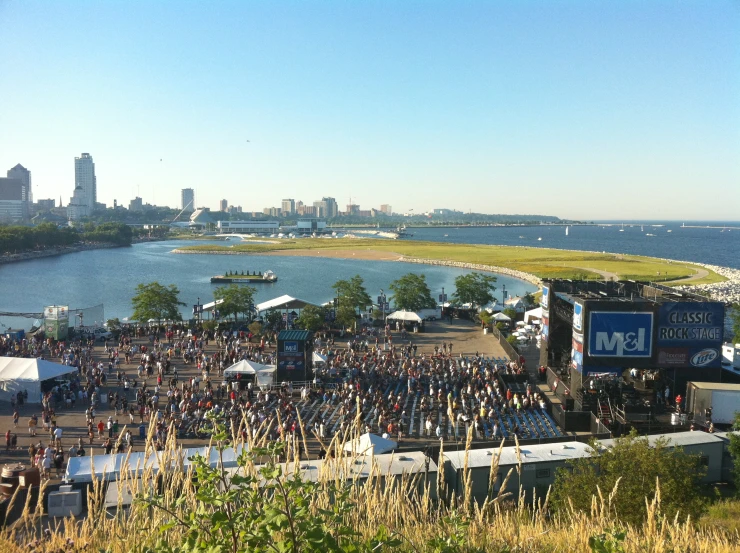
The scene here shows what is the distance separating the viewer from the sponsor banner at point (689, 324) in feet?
53.2

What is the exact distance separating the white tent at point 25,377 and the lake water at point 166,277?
18606 mm

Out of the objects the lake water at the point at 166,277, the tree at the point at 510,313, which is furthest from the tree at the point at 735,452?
the lake water at the point at 166,277

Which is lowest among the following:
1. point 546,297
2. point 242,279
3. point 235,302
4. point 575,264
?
point 242,279

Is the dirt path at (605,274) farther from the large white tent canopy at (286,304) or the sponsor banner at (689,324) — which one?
the sponsor banner at (689,324)

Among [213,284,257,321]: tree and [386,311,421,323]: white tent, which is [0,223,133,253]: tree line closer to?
[213,284,257,321]: tree

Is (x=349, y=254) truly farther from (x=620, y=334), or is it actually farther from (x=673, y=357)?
(x=673, y=357)

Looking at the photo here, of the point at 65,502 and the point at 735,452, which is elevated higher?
the point at 735,452

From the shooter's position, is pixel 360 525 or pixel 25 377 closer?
pixel 360 525

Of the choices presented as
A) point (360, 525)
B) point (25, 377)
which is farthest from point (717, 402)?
point (25, 377)

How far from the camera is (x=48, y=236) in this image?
98938 millimetres

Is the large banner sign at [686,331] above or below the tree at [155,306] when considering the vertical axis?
above

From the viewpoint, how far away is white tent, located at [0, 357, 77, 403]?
1607 centimetres

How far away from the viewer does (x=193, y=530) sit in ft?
8.20

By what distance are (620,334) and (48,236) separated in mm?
102063
